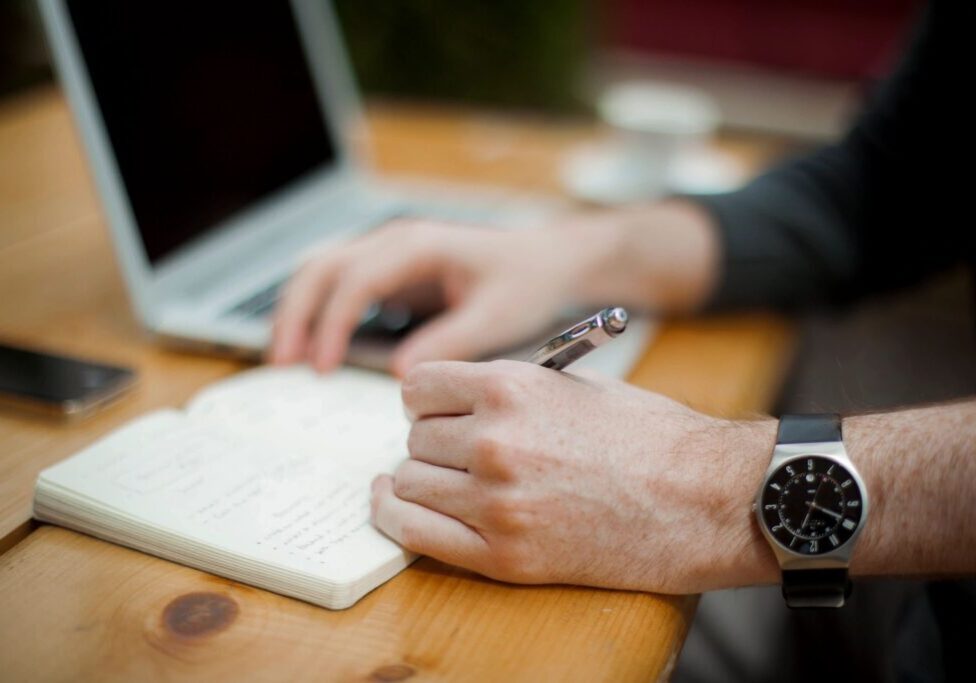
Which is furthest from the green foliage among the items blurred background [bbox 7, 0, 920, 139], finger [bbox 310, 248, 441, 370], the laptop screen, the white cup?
finger [bbox 310, 248, 441, 370]

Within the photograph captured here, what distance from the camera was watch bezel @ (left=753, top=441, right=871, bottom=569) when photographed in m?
0.55

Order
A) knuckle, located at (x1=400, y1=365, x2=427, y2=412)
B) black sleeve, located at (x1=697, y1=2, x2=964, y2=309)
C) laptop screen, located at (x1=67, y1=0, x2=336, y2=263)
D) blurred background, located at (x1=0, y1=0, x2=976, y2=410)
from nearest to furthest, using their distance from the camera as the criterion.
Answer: knuckle, located at (x1=400, y1=365, x2=427, y2=412) < laptop screen, located at (x1=67, y1=0, x2=336, y2=263) < black sleeve, located at (x1=697, y1=2, x2=964, y2=309) < blurred background, located at (x1=0, y1=0, x2=976, y2=410)

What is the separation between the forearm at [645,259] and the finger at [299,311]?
0.76ft

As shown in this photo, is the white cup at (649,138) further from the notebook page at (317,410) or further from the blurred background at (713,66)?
the notebook page at (317,410)

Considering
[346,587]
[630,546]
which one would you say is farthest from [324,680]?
[630,546]

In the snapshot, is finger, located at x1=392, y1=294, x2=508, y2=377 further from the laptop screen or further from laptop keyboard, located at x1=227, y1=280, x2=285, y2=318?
the laptop screen

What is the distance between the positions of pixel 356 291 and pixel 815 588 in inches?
15.8

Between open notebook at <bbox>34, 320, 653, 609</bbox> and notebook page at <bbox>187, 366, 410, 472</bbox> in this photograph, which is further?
notebook page at <bbox>187, 366, 410, 472</bbox>

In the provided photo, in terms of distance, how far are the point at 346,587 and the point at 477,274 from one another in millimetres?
361

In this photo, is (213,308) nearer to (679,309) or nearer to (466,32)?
(679,309)

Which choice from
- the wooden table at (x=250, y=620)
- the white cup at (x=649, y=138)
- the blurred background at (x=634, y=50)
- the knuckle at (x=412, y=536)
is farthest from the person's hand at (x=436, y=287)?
the blurred background at (x=634, y=50)

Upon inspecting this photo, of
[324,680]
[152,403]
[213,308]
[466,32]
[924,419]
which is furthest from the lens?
[466,32]

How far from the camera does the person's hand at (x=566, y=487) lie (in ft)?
1.78

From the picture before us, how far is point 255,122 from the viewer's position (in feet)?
3.29
